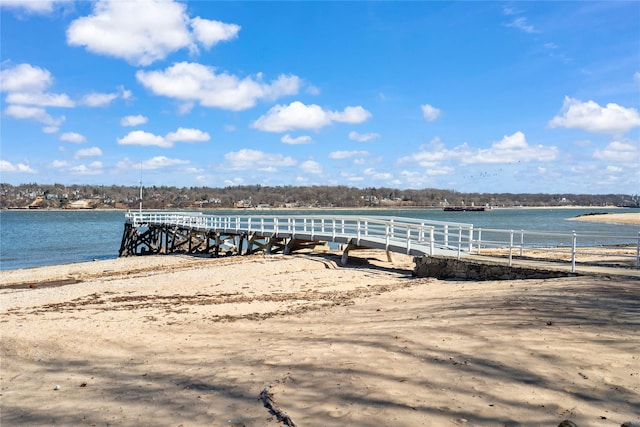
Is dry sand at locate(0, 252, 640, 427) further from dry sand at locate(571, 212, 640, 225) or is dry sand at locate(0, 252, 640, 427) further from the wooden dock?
dry sand at locate(571, 212, 640, 225)

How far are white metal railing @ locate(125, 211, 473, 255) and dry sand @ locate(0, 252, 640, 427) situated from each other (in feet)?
13.9

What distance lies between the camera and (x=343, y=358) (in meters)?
6.51

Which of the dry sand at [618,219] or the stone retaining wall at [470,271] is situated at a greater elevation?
the stone retaining wall at [470,271]

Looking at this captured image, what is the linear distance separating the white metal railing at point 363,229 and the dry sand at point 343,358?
13.9 ft

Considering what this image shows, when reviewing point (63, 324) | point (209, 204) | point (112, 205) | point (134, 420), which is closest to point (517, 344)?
point (134, 420)

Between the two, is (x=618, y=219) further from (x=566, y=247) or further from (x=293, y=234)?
(x=293, y=234)

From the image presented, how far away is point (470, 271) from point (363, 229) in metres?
6.70

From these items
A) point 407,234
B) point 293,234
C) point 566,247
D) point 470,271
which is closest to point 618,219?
point 566,247

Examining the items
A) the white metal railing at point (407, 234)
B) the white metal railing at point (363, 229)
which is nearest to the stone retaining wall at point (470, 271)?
the white metal railing at point (407, 234)

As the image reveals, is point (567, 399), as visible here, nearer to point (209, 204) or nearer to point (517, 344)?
point (517, 344)

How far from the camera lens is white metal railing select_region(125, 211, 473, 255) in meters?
17.1

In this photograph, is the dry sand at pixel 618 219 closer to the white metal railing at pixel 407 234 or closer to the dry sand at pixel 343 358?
the white metal railing at pixel 407 234

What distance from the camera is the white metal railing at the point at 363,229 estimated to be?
56.2 feet

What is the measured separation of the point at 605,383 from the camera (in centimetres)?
525
